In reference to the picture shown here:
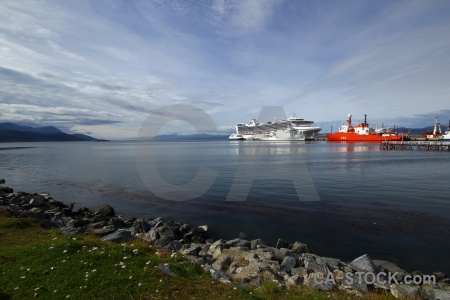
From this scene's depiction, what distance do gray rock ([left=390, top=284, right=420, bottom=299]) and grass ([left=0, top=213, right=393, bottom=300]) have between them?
42cm

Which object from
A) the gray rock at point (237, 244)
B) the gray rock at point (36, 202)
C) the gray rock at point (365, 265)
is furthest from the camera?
the gray rock at point (36, 202)

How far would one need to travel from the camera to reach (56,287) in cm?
550

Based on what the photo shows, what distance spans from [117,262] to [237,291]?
2972 millimetres

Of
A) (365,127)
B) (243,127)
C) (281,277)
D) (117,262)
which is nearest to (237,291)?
(281,277)

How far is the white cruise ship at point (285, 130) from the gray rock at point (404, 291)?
147 metres

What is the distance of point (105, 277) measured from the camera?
232 inches

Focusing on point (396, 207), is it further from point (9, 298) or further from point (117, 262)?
point (9, 298)

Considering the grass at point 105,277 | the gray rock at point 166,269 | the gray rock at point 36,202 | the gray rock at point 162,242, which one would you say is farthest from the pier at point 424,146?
the gray rock at point 166,269

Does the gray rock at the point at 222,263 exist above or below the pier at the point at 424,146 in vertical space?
below

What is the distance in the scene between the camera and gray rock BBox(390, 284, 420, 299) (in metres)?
6.56

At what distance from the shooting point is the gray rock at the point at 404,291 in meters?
6.56

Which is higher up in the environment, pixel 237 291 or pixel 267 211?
pixel 237 291

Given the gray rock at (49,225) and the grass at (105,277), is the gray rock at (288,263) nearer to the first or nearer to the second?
the grass at (105,277)

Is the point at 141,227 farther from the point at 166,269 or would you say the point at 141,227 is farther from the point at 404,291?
the point at 404,291
